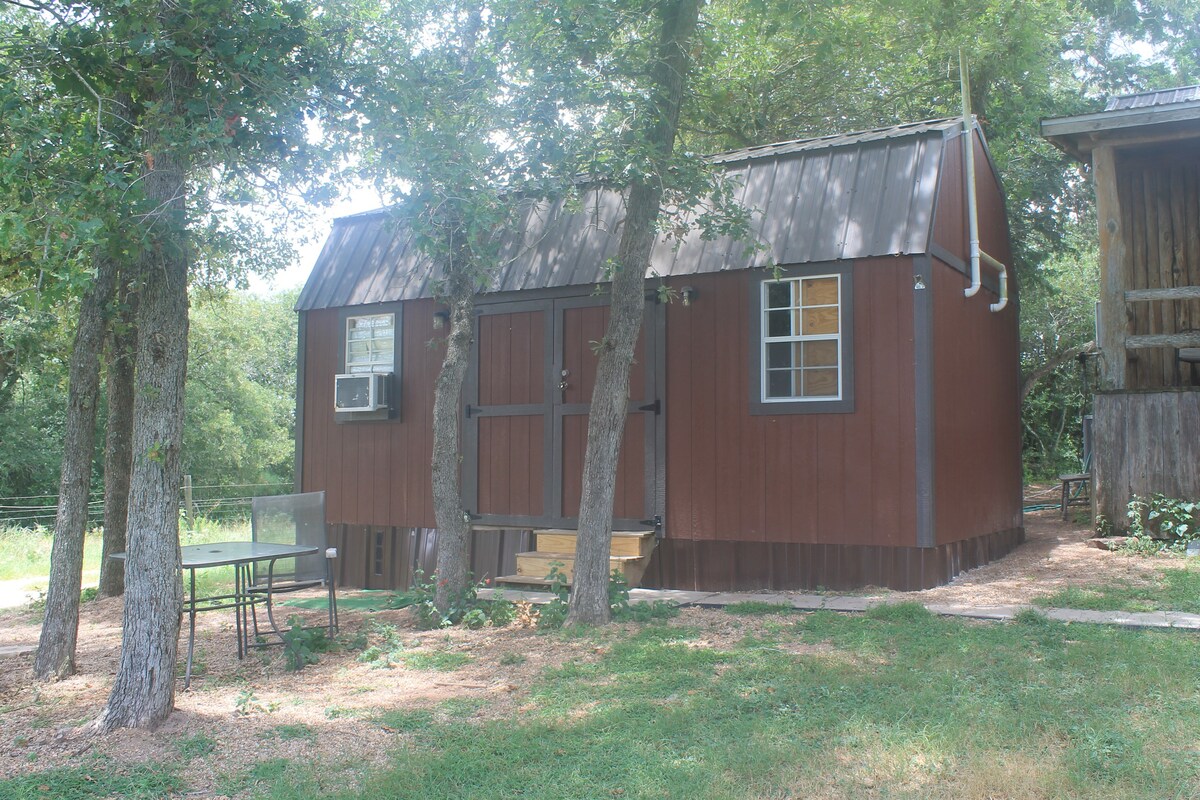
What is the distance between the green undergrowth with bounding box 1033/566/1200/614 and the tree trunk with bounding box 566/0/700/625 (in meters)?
3.08

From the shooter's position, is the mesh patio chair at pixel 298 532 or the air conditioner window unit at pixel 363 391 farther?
the air conditioner window unit at pixel 363 391

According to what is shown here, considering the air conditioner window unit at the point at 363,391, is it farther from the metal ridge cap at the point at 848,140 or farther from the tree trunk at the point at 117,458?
the metal ridge cap at the point at 848,140

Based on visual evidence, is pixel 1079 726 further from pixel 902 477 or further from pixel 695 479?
pixel 695 479

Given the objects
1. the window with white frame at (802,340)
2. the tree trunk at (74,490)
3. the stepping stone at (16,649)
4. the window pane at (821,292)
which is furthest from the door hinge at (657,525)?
the stepping stone at (16,649)

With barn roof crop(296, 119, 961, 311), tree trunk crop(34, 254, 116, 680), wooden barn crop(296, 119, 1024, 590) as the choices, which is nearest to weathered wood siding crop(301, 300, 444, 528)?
wooden barn crop(296, 119, 1024, 590)

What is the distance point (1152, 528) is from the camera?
9.41 meters

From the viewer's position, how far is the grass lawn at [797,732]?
389 centimetres

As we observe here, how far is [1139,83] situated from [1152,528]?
9.62 m

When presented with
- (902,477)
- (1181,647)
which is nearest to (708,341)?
(902,477)

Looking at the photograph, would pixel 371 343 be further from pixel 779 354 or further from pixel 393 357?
pixel 779 354

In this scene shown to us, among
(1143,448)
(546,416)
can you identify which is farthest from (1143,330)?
(546,416)

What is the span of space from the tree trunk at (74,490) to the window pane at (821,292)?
525 cm

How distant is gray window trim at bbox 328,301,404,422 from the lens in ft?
34.7

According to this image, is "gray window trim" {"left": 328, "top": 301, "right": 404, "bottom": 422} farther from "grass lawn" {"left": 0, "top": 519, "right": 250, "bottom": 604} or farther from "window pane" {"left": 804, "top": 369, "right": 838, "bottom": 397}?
"window pane" {"left": 804, "top": 369, "right": 838, "bottom": 397}
